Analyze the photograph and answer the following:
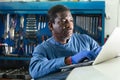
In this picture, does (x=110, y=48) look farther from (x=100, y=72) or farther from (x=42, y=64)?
(x=42, y=64)

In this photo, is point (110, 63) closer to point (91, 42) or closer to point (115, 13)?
point (91, 42)

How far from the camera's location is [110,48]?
2.44ft

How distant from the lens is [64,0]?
238 centimetres

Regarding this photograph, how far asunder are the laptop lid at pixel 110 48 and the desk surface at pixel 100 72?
0.02 metres

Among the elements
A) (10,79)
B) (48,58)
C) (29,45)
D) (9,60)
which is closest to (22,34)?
(29,45)

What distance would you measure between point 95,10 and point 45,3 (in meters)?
0.47

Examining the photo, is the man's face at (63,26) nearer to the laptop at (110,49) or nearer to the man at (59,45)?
the man at (59,45)

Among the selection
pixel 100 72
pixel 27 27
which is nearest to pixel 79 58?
pixel 100 72

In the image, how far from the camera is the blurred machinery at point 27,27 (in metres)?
2.22

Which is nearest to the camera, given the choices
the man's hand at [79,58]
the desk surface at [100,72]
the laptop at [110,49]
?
the desk surface at [100,72]

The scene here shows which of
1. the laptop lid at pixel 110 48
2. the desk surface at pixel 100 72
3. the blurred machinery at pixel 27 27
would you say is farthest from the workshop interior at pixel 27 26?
the desk surface at pixel 100 72

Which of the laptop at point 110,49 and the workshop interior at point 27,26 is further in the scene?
the workshop interior at point 27,26

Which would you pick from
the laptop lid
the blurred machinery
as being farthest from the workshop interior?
the laptop lid

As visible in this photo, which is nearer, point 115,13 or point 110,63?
point 110,63
